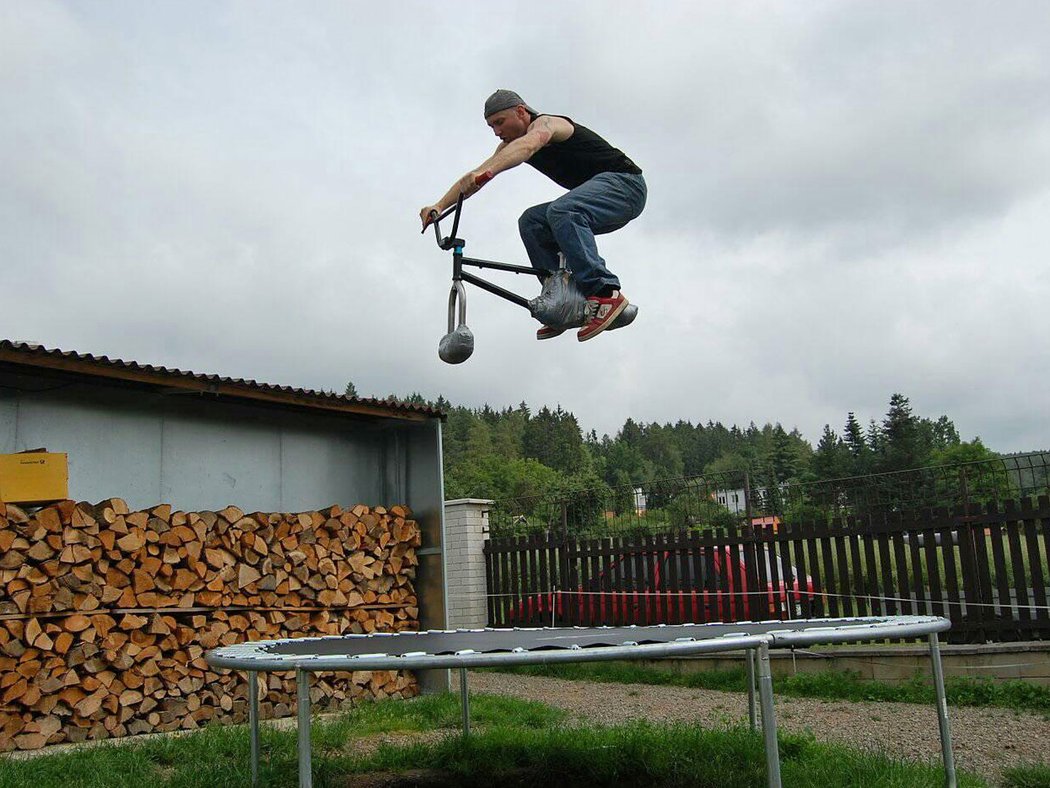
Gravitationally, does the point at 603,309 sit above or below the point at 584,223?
below

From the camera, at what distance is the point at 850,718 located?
18.1ft

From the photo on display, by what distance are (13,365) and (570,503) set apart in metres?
5.45

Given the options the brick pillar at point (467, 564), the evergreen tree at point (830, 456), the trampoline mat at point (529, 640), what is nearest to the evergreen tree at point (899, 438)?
the evergreen tree at point (830, 456)

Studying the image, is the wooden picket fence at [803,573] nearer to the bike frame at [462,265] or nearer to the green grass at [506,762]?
the green grass at [506,762]

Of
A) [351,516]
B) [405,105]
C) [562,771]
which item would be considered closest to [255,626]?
[351,516]

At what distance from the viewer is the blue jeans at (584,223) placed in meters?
3.14

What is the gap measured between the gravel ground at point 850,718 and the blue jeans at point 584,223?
2.63m

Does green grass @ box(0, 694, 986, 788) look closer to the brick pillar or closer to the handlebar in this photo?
the handlebar

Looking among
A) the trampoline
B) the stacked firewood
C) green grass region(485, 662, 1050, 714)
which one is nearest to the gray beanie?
the trampoline

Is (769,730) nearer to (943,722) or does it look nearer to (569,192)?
(943,722)

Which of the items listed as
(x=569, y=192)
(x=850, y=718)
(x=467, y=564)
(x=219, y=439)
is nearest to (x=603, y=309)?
(x=569, y=192)

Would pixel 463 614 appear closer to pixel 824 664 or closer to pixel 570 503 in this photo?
pixel 570 503

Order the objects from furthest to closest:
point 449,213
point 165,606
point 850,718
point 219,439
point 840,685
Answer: point 219,439
point 840,685
point 165,606
point 850,718
point 449,213

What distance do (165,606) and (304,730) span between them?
3689 millimetres
